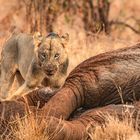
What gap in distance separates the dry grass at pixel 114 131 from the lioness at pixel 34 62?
1.81 m

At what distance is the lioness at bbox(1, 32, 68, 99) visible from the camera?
23.9 ft

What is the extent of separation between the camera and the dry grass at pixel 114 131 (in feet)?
17.4

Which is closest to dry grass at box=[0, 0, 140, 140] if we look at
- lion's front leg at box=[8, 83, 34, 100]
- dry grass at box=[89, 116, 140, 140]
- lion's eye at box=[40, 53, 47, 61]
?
dry grass at box=[89, 116, 140, 140]

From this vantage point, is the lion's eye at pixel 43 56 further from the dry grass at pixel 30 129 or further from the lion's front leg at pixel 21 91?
the dry grass at pixel 30 129

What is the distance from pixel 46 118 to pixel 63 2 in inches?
304

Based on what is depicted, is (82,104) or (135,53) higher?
(135,53)

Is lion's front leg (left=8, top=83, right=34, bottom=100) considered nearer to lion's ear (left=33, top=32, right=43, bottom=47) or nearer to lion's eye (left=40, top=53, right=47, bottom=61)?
lion's eye (left=40, top=53, right=47, bottom=61)

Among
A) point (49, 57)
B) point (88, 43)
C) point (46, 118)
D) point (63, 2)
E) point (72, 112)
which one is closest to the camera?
point (46, 118)

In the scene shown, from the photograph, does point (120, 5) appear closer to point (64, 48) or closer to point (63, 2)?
point (63, 2)

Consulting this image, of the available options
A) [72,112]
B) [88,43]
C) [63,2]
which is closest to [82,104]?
[72,112]

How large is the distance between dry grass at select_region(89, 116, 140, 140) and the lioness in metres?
1.81

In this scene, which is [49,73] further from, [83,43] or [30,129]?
[83,43]

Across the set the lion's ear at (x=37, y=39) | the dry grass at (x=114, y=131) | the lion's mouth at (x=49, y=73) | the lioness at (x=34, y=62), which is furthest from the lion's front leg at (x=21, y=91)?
the dry grass at (x=114, y=131)

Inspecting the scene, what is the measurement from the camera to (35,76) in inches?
298
